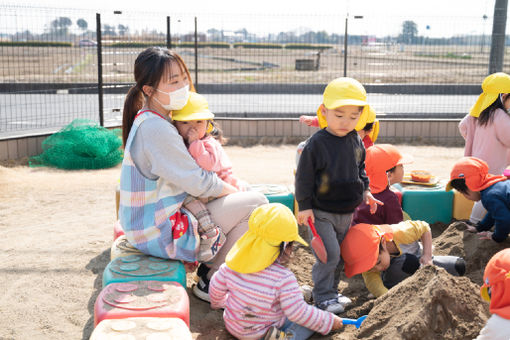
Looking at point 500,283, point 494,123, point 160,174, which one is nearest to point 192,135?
point 160,174

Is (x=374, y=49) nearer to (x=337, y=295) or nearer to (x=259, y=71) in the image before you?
(x=259, y=71)

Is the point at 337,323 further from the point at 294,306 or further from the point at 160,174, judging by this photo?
the point at 160,174

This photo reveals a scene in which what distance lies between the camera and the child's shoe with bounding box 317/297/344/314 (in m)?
3.47

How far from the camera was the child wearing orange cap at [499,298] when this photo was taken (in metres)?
2.36

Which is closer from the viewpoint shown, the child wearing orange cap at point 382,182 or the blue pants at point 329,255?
the blue pants at point 329,255

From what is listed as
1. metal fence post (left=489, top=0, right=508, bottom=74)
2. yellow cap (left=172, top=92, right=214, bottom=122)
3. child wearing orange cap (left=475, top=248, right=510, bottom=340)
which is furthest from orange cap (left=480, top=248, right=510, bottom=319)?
metal fence post (left=489, top=0, right=508, bottom=74)

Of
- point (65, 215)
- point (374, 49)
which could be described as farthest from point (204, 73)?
point (65, 215)

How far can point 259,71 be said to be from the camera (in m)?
16.9

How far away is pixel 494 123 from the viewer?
489 centimetres

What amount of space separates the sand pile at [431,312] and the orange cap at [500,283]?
36 centimetres

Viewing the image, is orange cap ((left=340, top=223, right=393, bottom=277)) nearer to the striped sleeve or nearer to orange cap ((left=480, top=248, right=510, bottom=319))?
the striped sleeve

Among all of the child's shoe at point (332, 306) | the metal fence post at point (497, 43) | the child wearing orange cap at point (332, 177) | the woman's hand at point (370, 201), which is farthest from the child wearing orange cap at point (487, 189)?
the metal fence post at point (497, 43)

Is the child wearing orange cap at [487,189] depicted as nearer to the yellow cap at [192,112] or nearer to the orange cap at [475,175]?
Answer: the orange cap at [475,175]

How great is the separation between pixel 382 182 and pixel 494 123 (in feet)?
5.00
